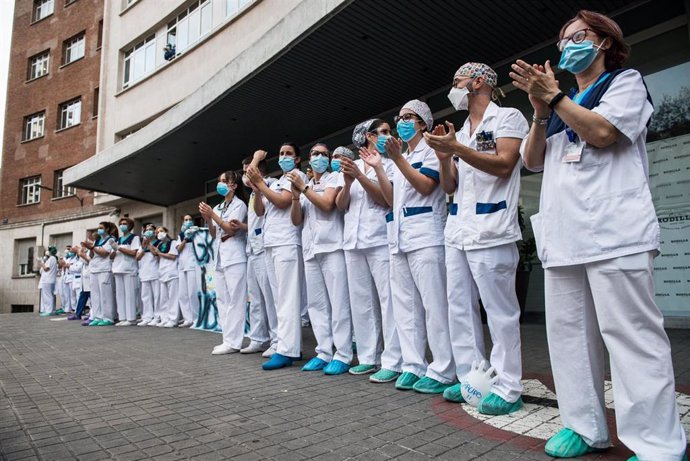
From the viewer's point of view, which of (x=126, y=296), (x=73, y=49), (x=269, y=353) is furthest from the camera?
(x=73, y=49)

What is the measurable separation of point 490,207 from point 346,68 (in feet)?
20.3

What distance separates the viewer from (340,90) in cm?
959

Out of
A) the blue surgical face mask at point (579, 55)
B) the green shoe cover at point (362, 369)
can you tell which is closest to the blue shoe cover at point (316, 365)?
the green shoe cover at point (362, 369)

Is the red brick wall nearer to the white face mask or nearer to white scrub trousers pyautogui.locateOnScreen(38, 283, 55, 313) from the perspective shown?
white scrub trousers pyautogui.locateOnScreen(38, 283, 55, 313)

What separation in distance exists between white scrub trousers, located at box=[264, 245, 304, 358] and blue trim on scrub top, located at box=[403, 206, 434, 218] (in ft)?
5.25

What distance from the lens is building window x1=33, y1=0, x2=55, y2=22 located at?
27734mm

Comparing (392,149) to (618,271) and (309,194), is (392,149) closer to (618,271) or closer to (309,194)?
(309,194)

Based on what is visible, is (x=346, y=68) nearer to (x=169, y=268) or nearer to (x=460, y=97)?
(x=169, y=268)

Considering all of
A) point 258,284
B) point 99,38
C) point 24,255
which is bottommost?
point 258,284

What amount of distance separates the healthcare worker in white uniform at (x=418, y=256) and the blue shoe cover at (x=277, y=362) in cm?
148

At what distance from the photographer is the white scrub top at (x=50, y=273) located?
17062 mm

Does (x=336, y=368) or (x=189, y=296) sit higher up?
(x=189, y=296)

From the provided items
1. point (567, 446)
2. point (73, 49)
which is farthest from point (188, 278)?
point (73, 49)

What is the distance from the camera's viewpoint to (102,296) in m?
11.0
